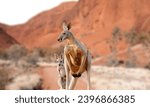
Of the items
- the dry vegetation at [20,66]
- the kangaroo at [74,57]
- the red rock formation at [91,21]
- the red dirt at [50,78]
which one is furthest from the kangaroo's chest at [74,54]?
the dry vegetation at [20,66]

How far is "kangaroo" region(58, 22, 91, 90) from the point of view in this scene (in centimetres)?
835

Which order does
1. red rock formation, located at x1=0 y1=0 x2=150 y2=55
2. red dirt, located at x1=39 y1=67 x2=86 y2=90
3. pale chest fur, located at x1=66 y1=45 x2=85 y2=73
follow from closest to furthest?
1. pale chest fur, located at x1=66 y1=45 x2=85 y2=73
2. red dirt, located at x1=39 y1=67 x2=86 y2=90
3. red rock formation, located at x1=0 y1=0 x2=150 y2=55

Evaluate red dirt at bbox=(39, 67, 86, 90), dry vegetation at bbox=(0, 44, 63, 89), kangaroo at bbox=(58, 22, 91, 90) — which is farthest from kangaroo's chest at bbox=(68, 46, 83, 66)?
dry vegetation at bbox=(0, 44, 63, 89)

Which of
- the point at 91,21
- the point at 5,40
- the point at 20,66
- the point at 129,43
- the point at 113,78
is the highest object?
the point at 91,21

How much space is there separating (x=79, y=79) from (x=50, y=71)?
1557 mm

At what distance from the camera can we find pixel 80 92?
362 inches

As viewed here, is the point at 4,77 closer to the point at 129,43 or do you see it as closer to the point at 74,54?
the point at 129,43

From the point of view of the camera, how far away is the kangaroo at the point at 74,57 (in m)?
8.35

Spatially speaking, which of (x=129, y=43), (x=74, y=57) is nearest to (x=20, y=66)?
(x=129, y=43)

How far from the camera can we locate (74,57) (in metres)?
8.38

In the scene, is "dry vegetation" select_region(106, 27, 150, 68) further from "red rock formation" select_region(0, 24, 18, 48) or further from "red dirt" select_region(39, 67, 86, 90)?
"red rock formation" select_region(0, 24, 18, 48)

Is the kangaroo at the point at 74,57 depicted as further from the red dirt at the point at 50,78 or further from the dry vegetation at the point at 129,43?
the dry vegetation at the point at 129,43

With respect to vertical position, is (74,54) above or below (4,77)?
above

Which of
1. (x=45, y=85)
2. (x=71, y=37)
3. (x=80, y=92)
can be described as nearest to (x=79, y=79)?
(x=80, y=92)
